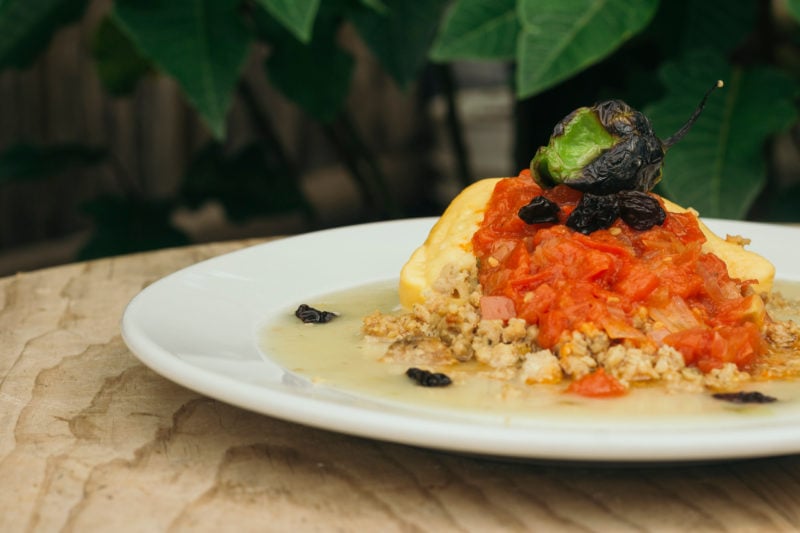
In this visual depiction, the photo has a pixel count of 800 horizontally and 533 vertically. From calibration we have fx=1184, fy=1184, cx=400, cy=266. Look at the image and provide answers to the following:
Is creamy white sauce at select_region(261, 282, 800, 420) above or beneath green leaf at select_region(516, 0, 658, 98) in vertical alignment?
beneath

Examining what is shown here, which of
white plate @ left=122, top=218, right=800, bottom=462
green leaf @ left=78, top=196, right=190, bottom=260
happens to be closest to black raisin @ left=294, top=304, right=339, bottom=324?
white plate @ left=122, top=218, right=800, bottom=462

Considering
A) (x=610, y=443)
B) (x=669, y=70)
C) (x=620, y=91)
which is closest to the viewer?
(x=610, y=443)

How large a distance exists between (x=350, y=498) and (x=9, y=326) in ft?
3.19

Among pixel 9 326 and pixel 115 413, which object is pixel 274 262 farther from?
pixel 115 413

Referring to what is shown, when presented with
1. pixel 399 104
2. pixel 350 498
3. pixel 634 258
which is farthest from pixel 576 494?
pixel 399 104

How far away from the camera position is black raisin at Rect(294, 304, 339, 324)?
6.07 ft

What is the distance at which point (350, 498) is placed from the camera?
1273mm

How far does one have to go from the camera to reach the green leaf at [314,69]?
3.81m

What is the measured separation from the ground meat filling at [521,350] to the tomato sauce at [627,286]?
0.09 feet

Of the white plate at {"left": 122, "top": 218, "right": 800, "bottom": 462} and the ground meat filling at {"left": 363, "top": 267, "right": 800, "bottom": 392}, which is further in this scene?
the ground meat filling at {"left": 363, "top": 267, "right": 800, "bottom": 392}

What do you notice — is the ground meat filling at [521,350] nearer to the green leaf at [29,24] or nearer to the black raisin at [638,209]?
the black raisin at [638,209]

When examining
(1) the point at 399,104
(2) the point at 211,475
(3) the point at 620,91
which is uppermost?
(2) the point at 211,475

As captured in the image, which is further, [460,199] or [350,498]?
[460,199]

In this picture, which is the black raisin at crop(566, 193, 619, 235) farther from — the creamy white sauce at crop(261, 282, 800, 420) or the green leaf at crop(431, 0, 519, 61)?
the green leaf at crop(431, 0, 519, 61)
